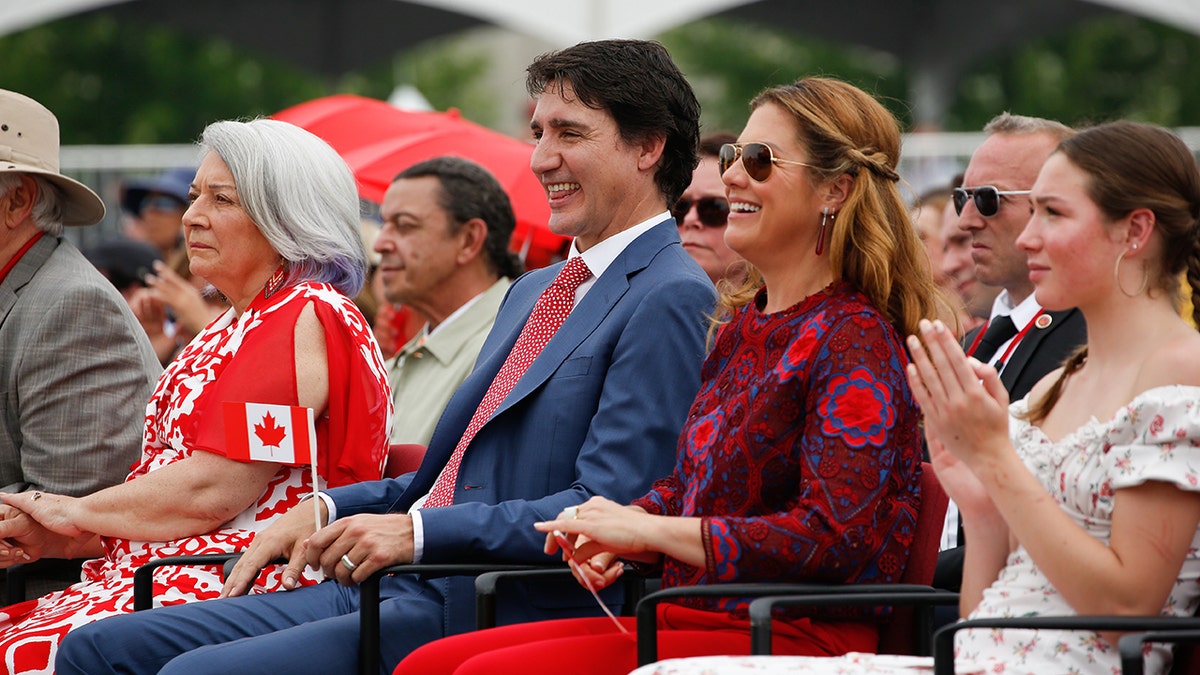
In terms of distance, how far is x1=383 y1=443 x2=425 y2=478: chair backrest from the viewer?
4750 mm

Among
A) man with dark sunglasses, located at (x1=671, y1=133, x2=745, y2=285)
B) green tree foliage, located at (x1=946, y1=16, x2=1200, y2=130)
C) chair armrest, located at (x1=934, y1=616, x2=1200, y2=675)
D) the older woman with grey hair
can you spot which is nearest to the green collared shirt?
Answer: man with dark sunglasses, located at (x1=671, y1=133, x2=745, y2=285)

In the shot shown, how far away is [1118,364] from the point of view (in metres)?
3.05

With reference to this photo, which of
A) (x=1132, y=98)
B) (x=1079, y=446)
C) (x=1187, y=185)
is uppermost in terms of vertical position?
(x=1132, y=98)

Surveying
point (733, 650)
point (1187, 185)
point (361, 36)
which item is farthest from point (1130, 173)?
point (361, 36)

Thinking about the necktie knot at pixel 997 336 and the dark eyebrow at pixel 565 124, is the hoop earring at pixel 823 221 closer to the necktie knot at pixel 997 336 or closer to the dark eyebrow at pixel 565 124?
the dark eyebrow at pixel 565 124

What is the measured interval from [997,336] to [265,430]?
93.1 inches

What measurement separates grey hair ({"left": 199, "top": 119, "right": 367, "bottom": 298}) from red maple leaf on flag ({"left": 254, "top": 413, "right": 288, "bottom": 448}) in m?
0.54

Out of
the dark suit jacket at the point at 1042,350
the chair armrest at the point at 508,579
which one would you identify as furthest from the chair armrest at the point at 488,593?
the dark suit jacket at the point at 1042,350

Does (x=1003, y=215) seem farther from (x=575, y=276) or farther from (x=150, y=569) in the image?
(x=150, y=569)

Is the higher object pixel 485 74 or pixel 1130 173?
pixel 485 74

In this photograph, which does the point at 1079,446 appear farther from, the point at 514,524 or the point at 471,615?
the point at 471,615

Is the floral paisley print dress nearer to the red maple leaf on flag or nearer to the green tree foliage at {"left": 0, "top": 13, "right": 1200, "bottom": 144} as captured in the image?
the red maple leaf on flag

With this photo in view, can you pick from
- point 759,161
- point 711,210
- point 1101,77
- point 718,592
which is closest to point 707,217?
point 711,210

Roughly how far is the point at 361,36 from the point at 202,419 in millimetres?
17320
